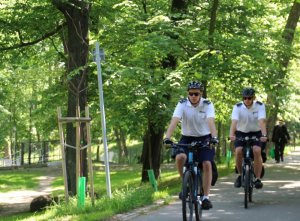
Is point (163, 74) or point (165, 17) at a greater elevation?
point (165, 17)

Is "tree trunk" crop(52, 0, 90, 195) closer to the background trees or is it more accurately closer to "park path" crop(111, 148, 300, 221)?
the background trees

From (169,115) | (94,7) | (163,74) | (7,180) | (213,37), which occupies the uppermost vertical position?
(94,7)

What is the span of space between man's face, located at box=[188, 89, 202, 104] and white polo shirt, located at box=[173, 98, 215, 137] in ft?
0.27

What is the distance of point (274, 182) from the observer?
563 inches

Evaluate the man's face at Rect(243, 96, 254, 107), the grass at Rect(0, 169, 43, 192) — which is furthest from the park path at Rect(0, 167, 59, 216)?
the man's face at Rect(243, 96, 254, 107)

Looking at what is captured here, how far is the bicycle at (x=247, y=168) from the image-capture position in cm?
964

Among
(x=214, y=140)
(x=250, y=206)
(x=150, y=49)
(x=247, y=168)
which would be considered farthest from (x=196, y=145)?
(x=150, y=49)

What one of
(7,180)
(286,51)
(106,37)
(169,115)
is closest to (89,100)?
(106,37)

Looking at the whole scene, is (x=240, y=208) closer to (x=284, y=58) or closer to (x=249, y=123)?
(x=249, y=123)

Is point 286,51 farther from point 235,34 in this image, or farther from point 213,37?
point 213,37

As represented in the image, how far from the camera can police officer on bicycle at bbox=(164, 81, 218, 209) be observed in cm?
809

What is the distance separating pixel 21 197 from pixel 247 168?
14.8 meters

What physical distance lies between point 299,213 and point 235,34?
902 centimetres

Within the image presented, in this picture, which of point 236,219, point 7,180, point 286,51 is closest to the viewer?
point 236,219
